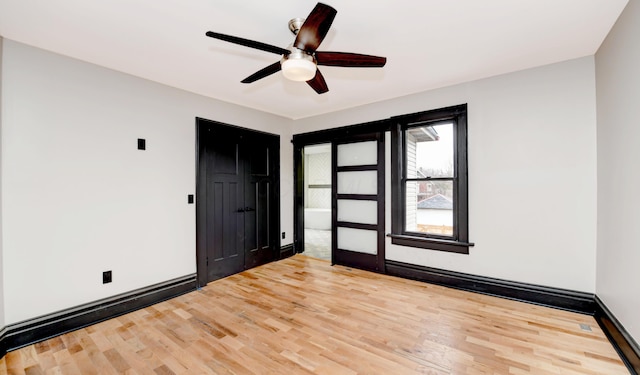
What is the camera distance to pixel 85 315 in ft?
8.55

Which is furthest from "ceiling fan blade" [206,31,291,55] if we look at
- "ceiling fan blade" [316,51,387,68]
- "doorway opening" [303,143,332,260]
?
"doorway opening" [303,143,332,260]

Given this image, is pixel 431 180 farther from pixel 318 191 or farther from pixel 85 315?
pixel 318 191

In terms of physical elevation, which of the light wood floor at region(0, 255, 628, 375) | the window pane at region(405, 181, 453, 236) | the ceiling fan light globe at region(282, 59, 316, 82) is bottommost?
the light wood floor at region(0, 255, 628, 375)

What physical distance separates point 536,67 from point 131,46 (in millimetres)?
4128

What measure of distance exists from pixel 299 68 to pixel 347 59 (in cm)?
42

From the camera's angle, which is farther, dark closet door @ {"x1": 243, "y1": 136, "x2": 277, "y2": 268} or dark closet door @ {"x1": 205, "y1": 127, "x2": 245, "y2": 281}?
dark closet door @ {"x1": 243, "y1": 136, "x2": 277, "y2": 268}

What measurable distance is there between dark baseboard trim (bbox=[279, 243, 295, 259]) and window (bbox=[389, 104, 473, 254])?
2.01m

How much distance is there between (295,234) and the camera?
5137 millimetres

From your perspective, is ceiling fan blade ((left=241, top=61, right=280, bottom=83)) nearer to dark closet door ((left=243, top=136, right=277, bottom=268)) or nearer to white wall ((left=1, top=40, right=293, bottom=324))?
white wall ((left=1, top=40, right=293, bottom=324))

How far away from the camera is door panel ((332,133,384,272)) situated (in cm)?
406

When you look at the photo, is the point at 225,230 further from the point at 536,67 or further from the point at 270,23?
the point at 536,67

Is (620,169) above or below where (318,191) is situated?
above

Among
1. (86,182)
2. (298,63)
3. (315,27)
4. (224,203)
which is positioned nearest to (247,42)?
(298,63)

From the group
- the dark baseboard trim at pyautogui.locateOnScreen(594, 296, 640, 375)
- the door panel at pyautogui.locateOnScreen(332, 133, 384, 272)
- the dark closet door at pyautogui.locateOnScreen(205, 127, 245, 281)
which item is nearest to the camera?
the dark baseboard trim at pyautogui.locateOnScreen(594, 296, 640, 375)
